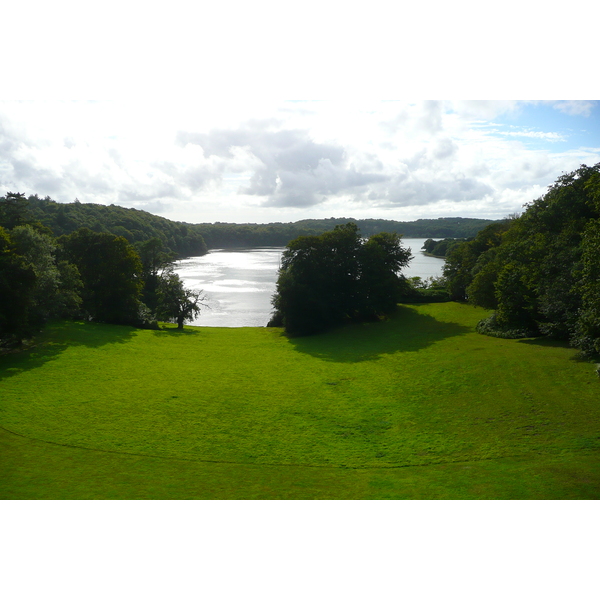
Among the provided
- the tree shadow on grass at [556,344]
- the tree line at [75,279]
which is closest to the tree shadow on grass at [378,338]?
the tree shadow on grass at [556,344]

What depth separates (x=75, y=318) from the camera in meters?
37.9

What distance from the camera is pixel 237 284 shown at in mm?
73375

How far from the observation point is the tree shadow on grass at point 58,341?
23.8 meters

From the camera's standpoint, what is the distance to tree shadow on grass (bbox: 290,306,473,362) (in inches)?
1197

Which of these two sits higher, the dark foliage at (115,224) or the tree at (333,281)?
the dark foliage at (115,224)

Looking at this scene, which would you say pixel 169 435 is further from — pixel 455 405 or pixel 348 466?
pixel 455 405

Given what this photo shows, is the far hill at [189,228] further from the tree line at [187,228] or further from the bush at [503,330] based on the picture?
the bush at [503,330]

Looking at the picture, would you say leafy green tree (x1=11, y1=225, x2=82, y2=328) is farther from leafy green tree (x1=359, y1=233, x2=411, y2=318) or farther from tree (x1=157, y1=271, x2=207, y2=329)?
leafy green tree (x1=359, y1=233, x2=411, y2=318)

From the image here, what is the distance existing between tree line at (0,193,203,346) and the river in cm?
769

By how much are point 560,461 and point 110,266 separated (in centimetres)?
3715

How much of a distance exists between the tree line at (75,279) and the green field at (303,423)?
2760mm

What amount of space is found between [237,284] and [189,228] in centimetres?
7291

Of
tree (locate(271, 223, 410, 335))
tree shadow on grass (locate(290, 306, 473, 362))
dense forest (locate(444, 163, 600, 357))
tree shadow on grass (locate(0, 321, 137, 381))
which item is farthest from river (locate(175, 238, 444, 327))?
dense forest (locate(444, 163, 600, 357))

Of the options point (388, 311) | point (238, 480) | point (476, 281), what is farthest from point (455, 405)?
point (388, 311)
